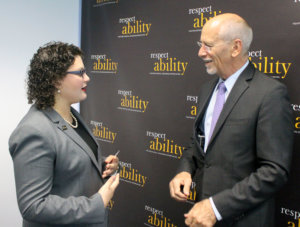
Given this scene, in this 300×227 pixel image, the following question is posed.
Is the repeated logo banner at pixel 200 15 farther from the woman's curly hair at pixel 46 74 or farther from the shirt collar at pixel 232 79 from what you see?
the woman's curly hair at pixel 46 74

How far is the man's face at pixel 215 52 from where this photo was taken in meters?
1.56

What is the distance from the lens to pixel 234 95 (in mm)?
1483

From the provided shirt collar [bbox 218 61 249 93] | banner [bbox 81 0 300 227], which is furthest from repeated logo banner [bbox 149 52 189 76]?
shirt collar [bbox 218 61 249 93]

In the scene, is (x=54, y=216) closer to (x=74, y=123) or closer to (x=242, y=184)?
(x=74, y=123)

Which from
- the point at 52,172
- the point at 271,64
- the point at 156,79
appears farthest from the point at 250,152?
the point at 156,79

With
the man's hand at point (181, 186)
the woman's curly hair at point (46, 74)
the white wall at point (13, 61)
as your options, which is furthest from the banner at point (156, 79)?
the woman's curly hair at point (46, 74)

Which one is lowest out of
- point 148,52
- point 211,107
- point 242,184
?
point 242,184

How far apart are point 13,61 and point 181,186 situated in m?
2.25

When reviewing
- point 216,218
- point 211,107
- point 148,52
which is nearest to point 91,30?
point 148,52

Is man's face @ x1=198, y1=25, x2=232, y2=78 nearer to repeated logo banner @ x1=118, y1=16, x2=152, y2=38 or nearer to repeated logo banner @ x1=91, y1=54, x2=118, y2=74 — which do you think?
repeated logo banner @ x1=118, y1=16, x2=152, y2=38

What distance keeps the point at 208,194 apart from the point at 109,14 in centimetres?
222

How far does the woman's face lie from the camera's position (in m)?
1.55

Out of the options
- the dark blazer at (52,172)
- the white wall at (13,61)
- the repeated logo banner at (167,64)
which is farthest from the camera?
the white wall at (13,61)

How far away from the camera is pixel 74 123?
170cm
